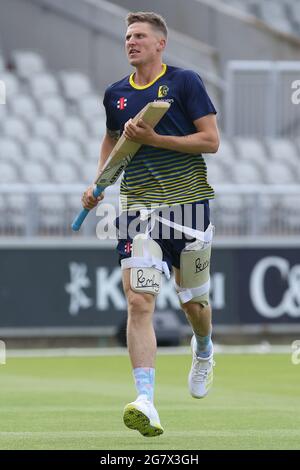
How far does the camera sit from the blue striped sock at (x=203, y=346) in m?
10.1

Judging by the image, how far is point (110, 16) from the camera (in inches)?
1009

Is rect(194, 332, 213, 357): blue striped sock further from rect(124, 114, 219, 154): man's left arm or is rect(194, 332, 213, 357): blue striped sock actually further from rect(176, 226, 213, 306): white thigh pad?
rect(124, 114, 219, 154): man's left arm

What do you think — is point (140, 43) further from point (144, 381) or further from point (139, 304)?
point (144, 381)

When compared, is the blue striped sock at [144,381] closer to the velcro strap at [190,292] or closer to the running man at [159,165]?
the running man at [159,165]

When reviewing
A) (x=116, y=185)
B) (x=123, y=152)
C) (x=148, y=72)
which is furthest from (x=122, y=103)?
(x=116, y=185)

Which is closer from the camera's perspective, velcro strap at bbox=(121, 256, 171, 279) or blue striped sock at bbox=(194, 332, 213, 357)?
velcro strap at bbox=(121, 256, 171, 279)

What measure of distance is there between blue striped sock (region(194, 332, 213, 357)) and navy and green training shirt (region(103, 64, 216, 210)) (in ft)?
3.86

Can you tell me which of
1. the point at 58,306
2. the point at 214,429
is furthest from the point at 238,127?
the point at 214,429

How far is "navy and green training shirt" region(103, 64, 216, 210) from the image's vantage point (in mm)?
9156

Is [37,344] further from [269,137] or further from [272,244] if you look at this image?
[269,137]

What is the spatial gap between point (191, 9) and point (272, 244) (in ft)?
22.4

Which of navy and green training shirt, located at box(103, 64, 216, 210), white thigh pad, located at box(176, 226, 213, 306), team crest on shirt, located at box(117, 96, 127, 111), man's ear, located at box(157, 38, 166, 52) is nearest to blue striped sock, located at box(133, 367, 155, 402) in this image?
white thigh pad, located at box(176, 226, 213, 306)

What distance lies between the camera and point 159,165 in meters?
9.21
